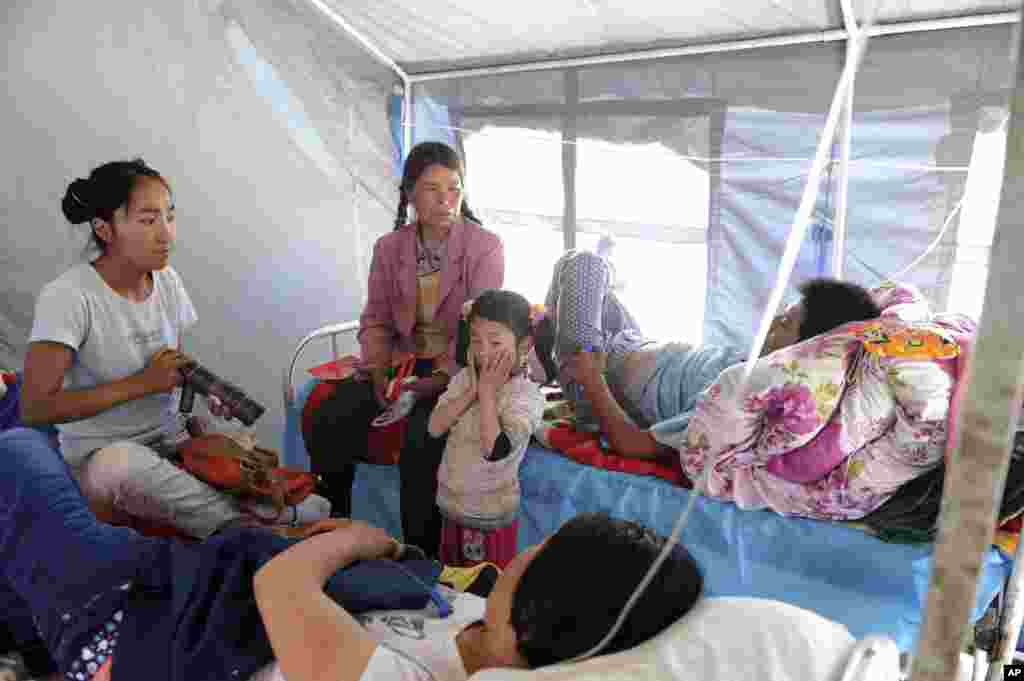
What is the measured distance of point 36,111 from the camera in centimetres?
331

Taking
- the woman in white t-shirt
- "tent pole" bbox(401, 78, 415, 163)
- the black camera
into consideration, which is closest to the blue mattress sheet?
the woman in white t-shirt

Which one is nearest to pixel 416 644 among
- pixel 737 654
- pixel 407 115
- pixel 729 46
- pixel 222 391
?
pixel 737 654

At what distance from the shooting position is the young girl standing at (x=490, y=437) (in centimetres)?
225

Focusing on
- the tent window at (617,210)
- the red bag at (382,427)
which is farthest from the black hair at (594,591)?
the tent window at (617,210)

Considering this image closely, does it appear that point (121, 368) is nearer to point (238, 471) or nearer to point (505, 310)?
point (238, 471)

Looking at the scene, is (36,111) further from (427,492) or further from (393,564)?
(393,564)

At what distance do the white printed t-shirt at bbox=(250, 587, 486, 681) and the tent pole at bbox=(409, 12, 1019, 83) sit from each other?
61.9 inches

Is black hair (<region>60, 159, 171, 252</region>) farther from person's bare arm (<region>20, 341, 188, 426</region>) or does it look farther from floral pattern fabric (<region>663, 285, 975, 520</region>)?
floral pattern fabric (<region>663, 285, 975, 520</region>)

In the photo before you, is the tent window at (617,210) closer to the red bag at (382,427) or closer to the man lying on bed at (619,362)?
the man lying on bed at (619,362)

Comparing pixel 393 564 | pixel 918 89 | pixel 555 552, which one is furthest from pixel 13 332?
pixel 918 89

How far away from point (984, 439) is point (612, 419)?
1786 mm

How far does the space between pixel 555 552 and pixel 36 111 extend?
3.39m

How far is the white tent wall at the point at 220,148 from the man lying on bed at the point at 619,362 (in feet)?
5.36

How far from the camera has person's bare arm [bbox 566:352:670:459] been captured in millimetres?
2281
